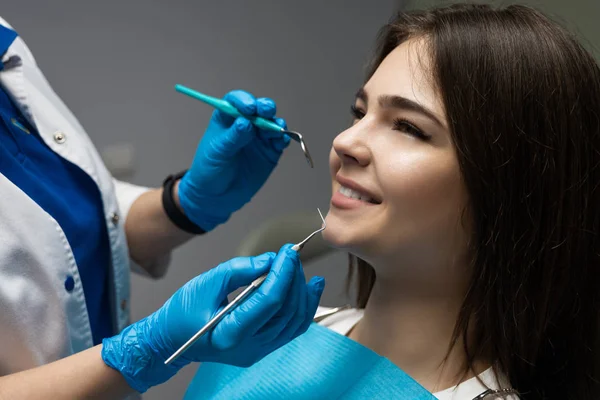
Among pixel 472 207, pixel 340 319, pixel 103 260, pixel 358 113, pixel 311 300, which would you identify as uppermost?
pixel 358 113

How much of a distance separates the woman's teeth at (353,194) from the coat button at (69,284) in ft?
1.84

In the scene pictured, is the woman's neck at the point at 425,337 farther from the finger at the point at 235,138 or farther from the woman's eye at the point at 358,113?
the finger at the point at 235,138

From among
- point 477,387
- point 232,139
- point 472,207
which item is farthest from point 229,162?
point 477,387

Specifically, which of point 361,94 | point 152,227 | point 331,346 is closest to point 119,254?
point 152,227

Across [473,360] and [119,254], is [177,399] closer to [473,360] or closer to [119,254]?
[119,254]

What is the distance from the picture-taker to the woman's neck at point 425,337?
44.0 inches

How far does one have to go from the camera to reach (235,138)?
4.33ft

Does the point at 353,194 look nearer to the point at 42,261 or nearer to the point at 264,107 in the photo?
the point at 264,107

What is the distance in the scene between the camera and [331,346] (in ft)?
4.01

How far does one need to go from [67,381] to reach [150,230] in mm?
585

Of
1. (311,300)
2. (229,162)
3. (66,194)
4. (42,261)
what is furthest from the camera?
(229,162)

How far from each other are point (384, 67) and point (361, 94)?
0.07 meters

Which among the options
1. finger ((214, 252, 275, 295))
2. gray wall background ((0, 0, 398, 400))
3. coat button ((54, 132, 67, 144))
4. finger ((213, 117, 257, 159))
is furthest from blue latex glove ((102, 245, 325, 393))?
gray wall background ((0, 0, 398, 400))

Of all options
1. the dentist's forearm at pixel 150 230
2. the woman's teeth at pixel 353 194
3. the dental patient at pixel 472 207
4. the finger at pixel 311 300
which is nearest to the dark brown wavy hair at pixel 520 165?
the dental patient at pixel 472 207
